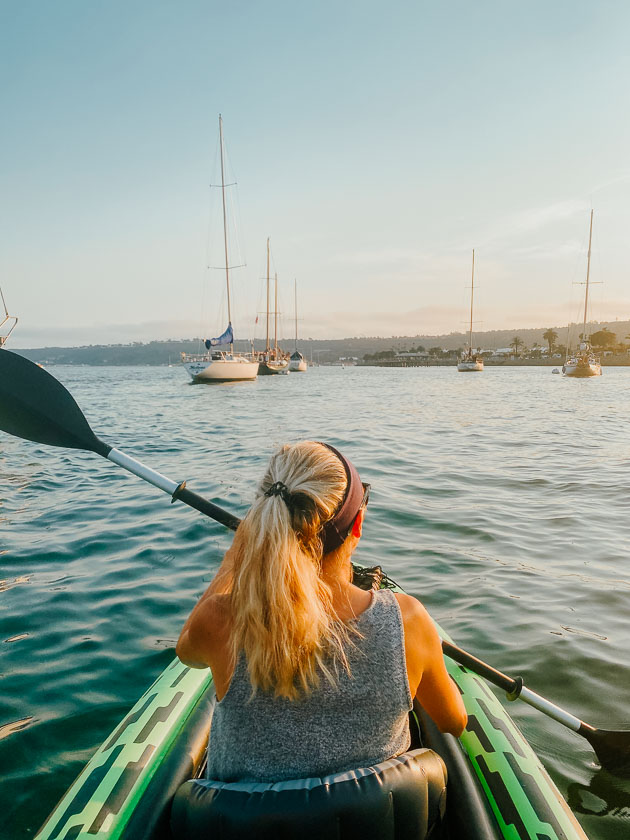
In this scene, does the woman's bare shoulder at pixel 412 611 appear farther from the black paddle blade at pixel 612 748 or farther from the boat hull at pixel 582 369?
the boat hull at pixel 582 369

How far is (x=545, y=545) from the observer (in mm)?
7176

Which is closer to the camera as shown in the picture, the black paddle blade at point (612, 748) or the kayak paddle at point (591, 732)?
the kayak paddle at point (591, 732)

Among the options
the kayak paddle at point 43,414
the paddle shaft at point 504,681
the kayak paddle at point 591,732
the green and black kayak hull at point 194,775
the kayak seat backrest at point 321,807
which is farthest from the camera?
the kayak paddle at point 43,414

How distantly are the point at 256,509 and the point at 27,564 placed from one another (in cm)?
572

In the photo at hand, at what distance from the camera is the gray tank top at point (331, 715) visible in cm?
168

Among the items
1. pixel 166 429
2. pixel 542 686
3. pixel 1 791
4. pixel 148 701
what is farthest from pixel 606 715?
pixel 166 429

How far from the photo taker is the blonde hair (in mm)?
1683

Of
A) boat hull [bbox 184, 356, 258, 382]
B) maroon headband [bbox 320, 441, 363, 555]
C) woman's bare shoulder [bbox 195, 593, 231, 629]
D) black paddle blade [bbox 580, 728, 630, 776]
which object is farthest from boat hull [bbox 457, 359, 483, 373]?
woman's bare shoulder [bbox 195, 593, 231, 629]

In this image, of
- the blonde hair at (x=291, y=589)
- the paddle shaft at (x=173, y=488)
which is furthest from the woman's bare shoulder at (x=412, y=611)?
the paddle shaft at (x=173, y=488)

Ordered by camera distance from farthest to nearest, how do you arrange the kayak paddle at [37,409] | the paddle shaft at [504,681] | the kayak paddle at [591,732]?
1. the kayak paddle at [37,409]
2. the kayak paddle at [591,732]
3. the paddle shaft at [504,681]

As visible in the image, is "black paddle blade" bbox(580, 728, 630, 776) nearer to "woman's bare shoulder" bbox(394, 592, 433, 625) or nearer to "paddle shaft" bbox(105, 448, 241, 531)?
"woman's bare shoulder" bbox(394, 592, 433, 625)

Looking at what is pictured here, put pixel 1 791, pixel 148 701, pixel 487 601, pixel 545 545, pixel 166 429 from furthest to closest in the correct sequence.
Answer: pixel 166 429 < pixel 545 545 < pixel 487 601 < pixel 1 791 < pixel 148 701

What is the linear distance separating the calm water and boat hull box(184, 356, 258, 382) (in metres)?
32.8

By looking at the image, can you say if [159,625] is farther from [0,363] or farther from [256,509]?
[256,509]
